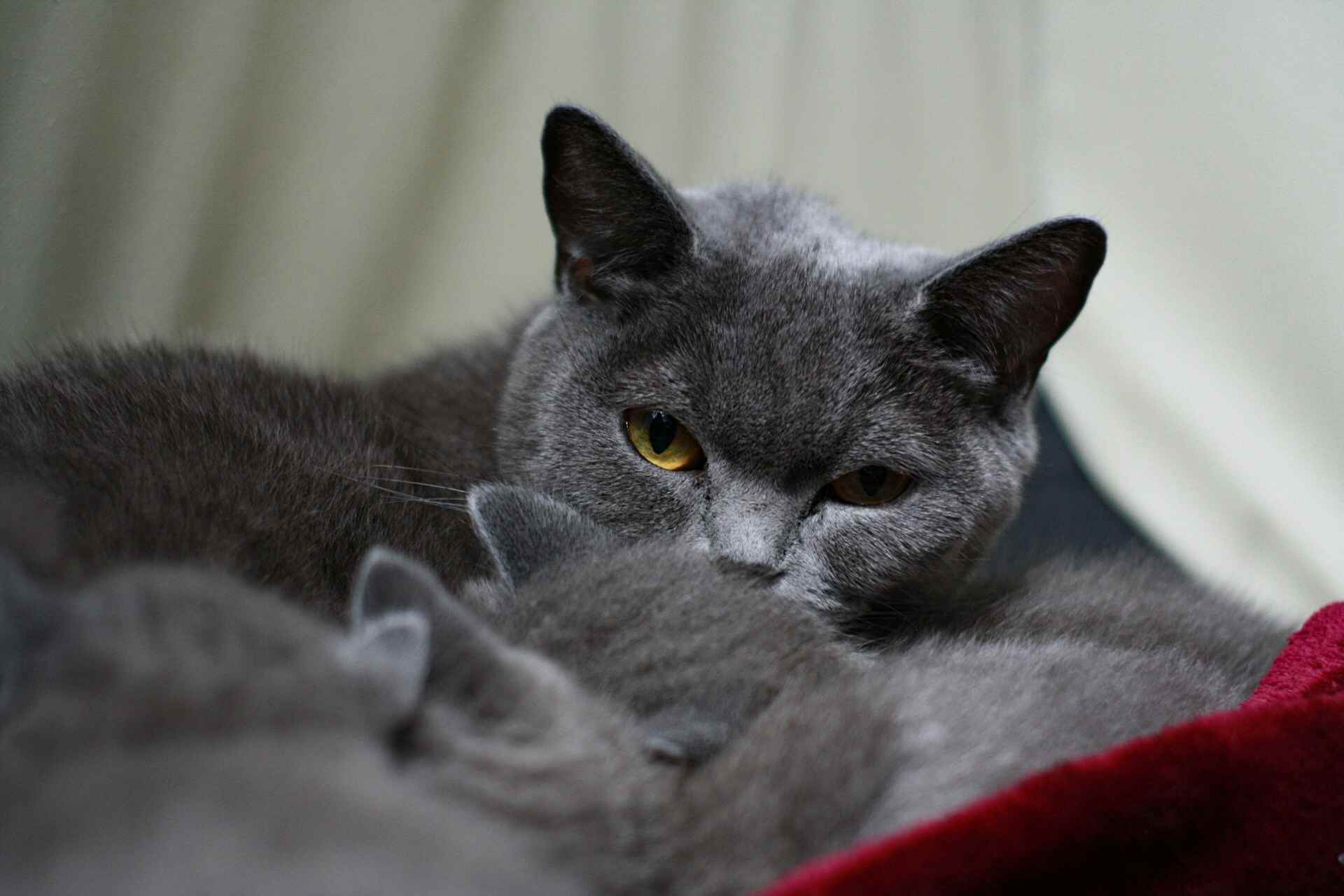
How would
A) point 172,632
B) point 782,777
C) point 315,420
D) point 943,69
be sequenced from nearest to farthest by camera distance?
point 172,632 → point 782,777 → point 315,420 → point 943,69

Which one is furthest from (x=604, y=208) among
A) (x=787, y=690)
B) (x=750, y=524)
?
(x=787, y=690)

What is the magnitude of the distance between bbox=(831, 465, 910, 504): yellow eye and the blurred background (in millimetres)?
750

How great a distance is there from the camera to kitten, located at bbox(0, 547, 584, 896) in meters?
0.47

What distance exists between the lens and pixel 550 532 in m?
0.95

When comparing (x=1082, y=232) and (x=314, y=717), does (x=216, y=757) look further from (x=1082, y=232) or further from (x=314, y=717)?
(x=1082, y=232)

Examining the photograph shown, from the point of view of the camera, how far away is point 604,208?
1.25 metres

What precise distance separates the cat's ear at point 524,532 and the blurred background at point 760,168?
1.92ft

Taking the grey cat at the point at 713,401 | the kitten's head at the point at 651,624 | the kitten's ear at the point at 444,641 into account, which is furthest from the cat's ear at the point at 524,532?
the kitten's ear at the point at 444,641

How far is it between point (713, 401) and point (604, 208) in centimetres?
29

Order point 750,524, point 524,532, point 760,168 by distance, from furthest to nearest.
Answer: point 760,168 < point 750,524 < point 524,532

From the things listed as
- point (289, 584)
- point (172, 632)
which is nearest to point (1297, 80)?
point (289, 584)

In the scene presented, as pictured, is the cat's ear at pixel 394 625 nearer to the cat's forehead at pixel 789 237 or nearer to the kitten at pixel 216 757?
the kitten at pixel 216 757

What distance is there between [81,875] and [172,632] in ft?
0.45

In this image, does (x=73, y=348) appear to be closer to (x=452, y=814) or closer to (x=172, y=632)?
(x=172, y=632)
